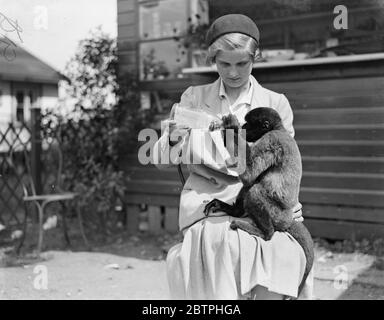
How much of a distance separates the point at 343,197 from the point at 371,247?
2.05 feet

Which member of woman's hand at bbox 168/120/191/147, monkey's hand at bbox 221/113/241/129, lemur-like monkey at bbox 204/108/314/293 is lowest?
lemur-like monkey at bbox 204/108/314/293

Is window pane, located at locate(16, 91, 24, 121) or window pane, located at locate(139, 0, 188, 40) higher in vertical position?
window pane, located at locate(139, 0, 188, 40)

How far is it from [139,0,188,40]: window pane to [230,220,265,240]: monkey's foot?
4.67 m

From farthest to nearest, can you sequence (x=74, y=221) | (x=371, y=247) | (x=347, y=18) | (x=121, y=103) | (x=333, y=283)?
1. (x=74, y=221)
2. (x=121, y=103)
3. (x=371, y=247)
4. (x=347, y=18)
5. (x=333, y=283)

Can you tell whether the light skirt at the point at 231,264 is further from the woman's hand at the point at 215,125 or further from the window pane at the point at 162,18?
the window pane at the point at 162,18

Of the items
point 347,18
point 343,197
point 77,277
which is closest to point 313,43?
point 347,18

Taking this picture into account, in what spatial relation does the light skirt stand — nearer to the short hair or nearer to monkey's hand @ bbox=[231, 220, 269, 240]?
monkey's hand @ bbox=[231, 220, 269, 240]

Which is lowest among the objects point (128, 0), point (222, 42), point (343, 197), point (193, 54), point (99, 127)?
point (343, 197)

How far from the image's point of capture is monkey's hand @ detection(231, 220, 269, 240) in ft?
7.13

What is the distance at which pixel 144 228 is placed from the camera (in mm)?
7129

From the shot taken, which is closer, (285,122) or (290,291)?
(290,291)

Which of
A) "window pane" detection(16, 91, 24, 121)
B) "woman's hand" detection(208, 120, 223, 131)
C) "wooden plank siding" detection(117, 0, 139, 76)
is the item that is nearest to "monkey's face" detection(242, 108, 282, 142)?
"woman's hand" detection(208, 120, 223, 131)

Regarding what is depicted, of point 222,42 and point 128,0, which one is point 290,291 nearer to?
point 222,42

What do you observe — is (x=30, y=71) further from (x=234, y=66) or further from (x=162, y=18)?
(x=234, y=66)
